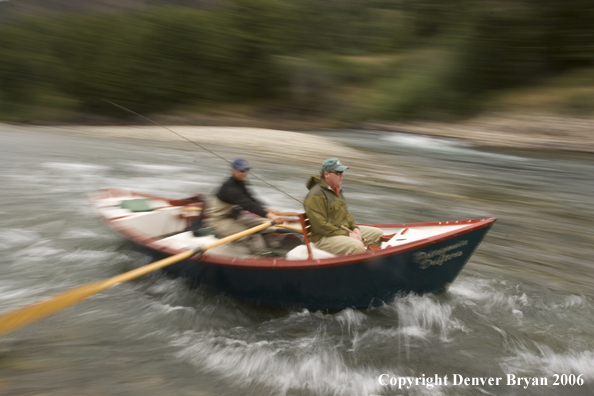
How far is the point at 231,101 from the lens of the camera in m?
30.6

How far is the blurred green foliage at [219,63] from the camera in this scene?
27250 mm

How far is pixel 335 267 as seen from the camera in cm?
495

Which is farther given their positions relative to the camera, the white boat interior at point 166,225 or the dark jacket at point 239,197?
the dark jacket at point 239,197

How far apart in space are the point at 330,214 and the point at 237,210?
55.1 inches

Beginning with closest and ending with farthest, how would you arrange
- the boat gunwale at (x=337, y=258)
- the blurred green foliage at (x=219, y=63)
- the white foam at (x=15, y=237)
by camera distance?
the boat gunwale at (x=337, y=258) → the white foam at (x=15, y=237) → the blurred green foliage at (x=219, y=63)

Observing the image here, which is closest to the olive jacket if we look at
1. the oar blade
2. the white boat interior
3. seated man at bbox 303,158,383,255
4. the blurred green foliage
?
seated man at bbox 303,158,383,255

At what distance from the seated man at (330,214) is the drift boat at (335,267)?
12 cm

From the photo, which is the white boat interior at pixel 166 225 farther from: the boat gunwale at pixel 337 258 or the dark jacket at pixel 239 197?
the dark jacket at pixel 239 197

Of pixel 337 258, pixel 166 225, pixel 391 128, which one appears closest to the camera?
pixel 337 258

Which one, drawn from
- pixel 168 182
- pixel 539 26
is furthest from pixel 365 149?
pixel 539 26

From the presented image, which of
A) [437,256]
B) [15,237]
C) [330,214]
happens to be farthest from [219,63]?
[437,256]

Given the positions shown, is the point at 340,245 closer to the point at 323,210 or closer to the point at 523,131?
the point at 323,210

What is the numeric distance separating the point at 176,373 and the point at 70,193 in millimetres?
8083

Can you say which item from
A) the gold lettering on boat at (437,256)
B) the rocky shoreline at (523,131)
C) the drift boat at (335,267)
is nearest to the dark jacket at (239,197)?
the drift boat at (335,267)
